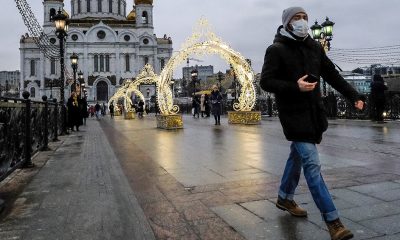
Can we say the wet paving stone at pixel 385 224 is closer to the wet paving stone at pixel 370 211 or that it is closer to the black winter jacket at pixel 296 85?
the wet paving stone at pixel 370 211

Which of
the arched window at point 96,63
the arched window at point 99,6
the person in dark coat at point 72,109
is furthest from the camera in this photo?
the arched window at point 99,6

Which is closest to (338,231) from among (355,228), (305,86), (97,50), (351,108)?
(355,228)

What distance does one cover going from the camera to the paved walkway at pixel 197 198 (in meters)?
3.68

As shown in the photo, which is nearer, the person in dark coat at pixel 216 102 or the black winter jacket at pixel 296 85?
the black winter jacket at pixel 296 85

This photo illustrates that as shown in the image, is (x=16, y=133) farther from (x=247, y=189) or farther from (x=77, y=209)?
(x=247, y=189)

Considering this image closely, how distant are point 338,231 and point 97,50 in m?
91.0

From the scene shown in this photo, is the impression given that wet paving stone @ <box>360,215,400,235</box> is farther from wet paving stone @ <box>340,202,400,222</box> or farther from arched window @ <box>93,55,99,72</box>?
arched window @ <box>93,55,99,72</box>

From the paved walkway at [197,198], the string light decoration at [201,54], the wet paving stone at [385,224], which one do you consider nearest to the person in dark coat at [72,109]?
the string light decoration at [201,54]

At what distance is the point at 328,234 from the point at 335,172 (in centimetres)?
273

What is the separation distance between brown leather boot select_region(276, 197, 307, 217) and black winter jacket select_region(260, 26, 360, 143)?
2.27ft

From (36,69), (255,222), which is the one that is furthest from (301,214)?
(36,69)

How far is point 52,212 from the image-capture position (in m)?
4.40

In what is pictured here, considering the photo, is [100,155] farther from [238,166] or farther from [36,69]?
[36,69]

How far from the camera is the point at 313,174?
3.52m
